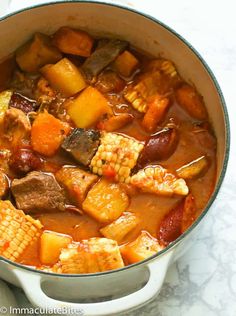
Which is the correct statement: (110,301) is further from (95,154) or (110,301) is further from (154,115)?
(154,115)

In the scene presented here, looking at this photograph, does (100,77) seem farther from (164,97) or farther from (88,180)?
(88,180)

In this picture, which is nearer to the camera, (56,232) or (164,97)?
(56,232)

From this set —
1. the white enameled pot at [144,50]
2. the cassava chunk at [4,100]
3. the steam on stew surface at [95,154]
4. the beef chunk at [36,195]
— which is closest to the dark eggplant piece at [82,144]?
the steam on stew surface at [95,154]

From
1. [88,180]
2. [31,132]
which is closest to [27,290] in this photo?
[88,180]

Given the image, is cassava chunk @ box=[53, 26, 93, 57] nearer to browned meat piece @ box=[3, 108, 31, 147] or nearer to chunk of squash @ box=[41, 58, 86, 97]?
chunk of squash @ box=[41, 58, 86, 97]

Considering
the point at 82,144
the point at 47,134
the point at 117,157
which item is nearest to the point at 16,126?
the point at 47,134

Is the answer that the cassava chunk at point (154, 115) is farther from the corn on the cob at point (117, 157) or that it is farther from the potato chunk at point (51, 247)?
the potato chunk at point (51, 247)

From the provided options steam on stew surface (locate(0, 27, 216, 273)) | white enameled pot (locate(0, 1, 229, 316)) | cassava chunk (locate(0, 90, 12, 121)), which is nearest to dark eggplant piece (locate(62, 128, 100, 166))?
steam on stew surface (locate(0, 27, 216, 273))

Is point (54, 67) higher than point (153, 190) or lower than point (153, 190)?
higher
